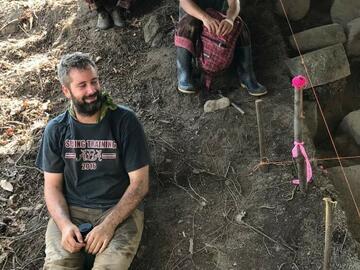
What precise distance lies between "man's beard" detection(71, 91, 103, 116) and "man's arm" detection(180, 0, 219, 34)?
1.11 m

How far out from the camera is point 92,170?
2.86m

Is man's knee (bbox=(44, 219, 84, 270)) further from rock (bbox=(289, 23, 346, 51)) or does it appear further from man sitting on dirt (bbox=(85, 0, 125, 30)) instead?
rock (bbox=(289, 23, 346, 51))

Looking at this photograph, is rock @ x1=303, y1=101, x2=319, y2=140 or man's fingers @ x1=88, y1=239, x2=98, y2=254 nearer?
man's fingers @ x1=88, y1=239, x2=98, y2=254

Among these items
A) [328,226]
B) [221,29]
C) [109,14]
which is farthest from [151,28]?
[328,226]

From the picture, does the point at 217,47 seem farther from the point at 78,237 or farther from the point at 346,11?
the point at 346,11

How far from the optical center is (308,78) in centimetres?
411

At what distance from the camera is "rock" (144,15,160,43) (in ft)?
14.3

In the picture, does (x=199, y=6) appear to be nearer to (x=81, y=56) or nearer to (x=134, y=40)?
(x=134, y=40)

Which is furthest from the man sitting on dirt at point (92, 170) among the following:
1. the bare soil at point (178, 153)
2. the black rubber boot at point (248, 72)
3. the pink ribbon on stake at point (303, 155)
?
the black rubber boot at point (248, 72)

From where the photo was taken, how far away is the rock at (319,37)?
4.37 m

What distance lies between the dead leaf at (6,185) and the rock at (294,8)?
276 centimetres

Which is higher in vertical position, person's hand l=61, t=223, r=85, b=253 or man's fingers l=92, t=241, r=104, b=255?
person's hand l=61, t=223, r=85, b=253

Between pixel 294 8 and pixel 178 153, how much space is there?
6.77ft

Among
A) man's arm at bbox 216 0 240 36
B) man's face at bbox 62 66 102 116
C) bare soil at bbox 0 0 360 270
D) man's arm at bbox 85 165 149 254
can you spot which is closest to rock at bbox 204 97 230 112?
bare soil at bbox 0 0 360 270
